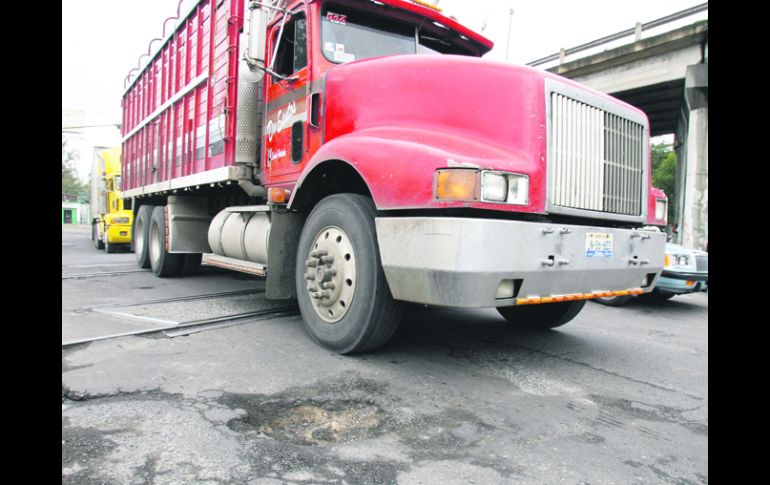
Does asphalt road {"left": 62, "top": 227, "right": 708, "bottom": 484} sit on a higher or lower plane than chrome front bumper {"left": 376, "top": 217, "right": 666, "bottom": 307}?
lower

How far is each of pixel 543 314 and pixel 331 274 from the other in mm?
2254

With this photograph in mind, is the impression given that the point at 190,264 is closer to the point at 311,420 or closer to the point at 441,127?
the point at 441,127

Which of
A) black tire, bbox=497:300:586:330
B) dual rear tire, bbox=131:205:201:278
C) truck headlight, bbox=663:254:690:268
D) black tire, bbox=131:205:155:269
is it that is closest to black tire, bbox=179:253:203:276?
dual rear tire, bbox=131:205:201:278

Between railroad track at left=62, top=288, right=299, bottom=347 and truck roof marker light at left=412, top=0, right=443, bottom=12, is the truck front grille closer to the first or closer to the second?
truck roof marker light at left=412, top=0, right=443, bottom=12

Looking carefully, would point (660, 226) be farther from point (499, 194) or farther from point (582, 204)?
point (499, 194)

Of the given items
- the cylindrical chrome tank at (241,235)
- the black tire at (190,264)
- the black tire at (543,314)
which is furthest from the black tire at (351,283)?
the black tire at (190,264)

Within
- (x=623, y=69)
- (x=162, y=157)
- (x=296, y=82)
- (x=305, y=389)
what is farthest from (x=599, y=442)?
(x=623, y=69)

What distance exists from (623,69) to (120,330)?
20.5m

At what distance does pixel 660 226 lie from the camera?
4465 mm

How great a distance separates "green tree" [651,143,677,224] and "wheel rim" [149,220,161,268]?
4051 cm

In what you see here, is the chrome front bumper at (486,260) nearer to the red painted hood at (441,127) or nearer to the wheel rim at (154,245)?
the red painted hood at (441,127)

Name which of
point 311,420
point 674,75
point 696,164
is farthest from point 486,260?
point 674,75

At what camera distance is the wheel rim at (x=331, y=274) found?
3.84 m

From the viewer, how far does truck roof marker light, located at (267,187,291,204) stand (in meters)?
4.94
